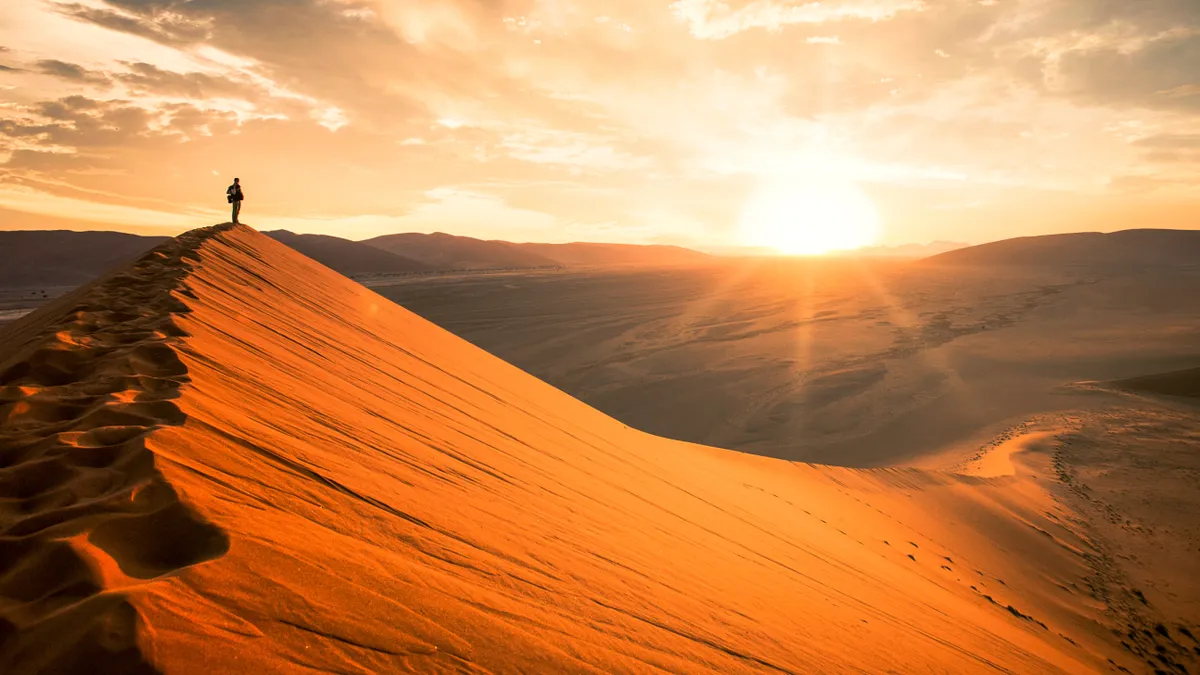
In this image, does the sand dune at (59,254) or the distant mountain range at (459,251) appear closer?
the sand dune at (59,254)

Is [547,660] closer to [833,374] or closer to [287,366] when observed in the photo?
[287,366]

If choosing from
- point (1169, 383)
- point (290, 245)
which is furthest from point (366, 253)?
point (1169, 383)

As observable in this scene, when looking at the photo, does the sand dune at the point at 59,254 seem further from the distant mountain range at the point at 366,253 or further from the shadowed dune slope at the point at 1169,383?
the shadowed dune slope at the point at 1169,383

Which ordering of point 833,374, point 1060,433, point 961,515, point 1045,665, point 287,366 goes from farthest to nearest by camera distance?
point 833,374
point 1060,433
point 961,515
point 1045,665
point 287,366

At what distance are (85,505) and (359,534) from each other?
686 mm

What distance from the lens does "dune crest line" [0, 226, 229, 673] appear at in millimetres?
1083

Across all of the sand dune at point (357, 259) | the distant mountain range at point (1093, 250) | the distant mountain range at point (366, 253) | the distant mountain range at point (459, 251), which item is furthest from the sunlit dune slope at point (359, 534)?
the distant mountain range at point (459, 251)

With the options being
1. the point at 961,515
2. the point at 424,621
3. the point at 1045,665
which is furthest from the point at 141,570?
the point at 961,515

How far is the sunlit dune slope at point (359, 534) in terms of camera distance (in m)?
1.28

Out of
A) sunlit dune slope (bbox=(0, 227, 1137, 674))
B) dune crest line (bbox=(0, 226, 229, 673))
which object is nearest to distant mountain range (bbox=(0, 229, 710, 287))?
sunlit dune slope (bbox=(0, 227, 1137, 674))

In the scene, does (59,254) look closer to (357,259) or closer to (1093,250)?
(357,259)

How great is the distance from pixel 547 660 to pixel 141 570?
102 cm

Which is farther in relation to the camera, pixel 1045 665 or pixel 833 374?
pixel 833 374

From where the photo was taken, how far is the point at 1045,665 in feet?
14.9
